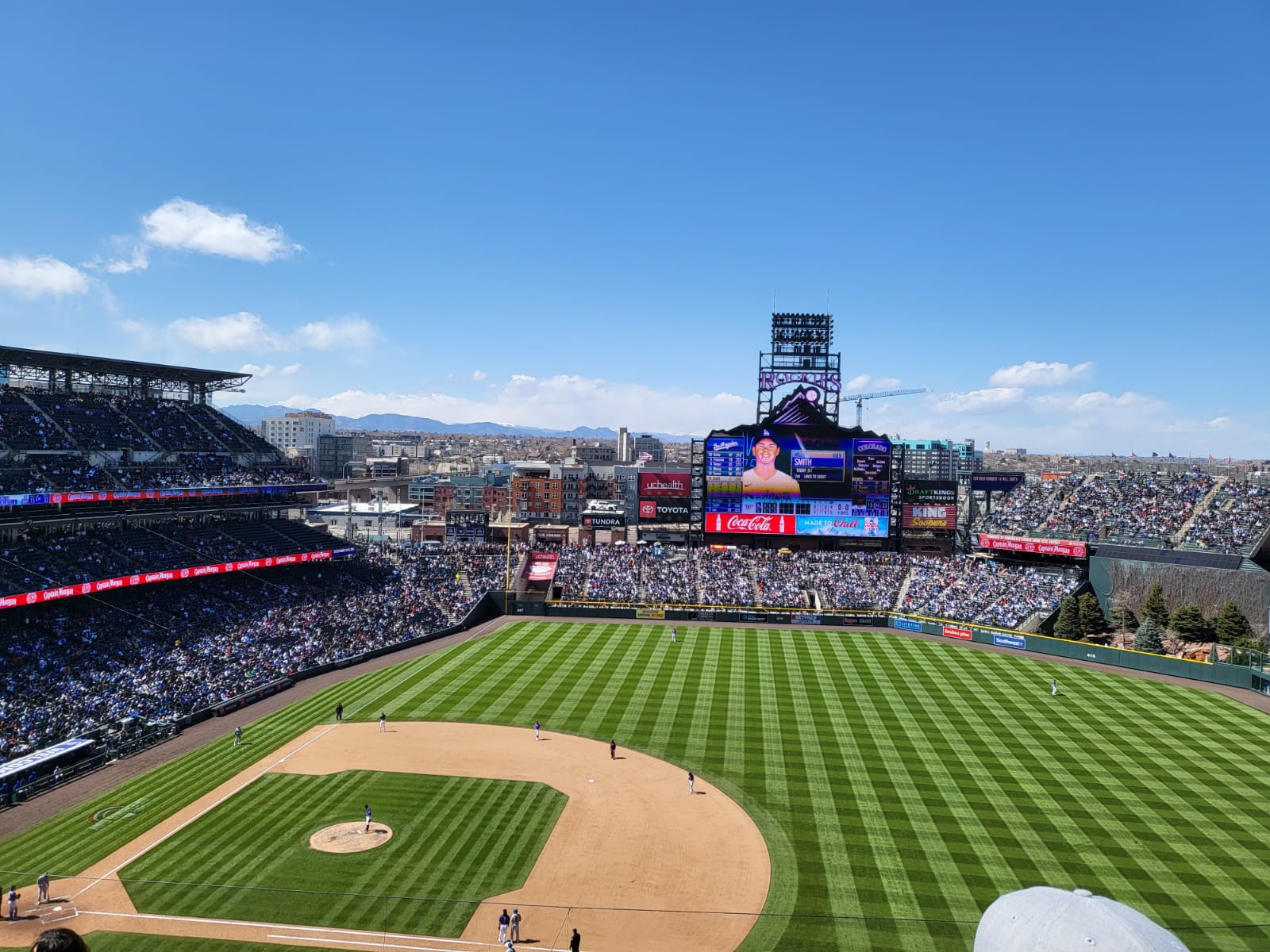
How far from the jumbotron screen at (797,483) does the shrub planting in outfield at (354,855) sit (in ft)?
138

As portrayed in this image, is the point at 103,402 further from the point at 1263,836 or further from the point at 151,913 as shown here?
the point at 1263,836

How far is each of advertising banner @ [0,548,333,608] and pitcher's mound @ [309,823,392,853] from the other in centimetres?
2436

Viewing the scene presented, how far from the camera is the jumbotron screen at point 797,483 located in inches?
2694

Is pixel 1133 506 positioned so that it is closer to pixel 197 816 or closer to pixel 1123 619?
pixel 1123 619

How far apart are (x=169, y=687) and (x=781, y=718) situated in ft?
101

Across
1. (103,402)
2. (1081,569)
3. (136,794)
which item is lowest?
(136,794)

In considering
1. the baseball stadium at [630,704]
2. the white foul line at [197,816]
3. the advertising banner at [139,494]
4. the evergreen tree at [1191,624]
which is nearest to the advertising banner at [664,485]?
the baseball stadium at [630,704]

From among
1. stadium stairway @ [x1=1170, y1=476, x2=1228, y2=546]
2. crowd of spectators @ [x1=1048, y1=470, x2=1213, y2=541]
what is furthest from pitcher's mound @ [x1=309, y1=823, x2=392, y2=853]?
stadium stairway @ [x1=1170, y1=476, x2=1228, y2=546]

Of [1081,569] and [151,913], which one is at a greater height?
[1081,569]

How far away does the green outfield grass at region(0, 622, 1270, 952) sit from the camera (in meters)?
23.2

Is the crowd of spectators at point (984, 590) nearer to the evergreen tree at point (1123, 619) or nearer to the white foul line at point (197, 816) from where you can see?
the evergreen tree at point (1123, 619)

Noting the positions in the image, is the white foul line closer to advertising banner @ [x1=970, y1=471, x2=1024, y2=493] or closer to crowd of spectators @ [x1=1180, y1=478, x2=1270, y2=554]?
crowd of spectators @ [x1=1180, y1=478, x2=1270, y2=554]

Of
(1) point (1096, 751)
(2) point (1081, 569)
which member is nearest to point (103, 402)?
(1) point (1096, 751)

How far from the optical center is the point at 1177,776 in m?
32.3
